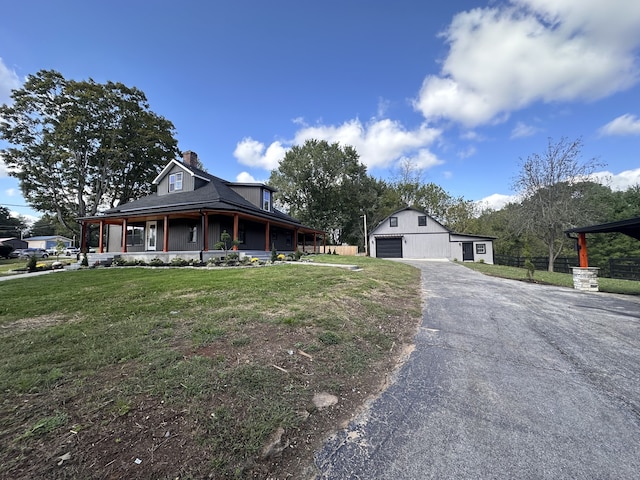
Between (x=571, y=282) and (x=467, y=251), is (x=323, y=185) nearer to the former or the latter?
(x=467, y=251)

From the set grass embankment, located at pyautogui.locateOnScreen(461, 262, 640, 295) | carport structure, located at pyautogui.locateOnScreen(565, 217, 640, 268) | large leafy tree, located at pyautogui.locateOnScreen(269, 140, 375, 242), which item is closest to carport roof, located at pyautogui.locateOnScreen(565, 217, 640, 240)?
carport structure, located at pyautogui.locateOnScreen(565, 217, 640, 268)

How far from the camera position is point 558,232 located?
20.4m

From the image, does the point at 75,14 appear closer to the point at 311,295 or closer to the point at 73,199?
the point at 311,295

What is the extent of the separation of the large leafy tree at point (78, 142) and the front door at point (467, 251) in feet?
109

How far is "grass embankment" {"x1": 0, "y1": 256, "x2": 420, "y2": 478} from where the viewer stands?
5.88 feet

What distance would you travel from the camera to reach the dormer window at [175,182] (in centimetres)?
1894

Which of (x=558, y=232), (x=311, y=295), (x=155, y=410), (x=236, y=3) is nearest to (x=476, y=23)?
(x=236, y=3)

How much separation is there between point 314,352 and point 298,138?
39093 millimetres

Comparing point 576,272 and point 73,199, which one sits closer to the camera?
point 576,272

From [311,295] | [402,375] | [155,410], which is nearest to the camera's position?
[155,410]

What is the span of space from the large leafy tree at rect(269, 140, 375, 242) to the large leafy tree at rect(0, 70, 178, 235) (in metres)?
15.8

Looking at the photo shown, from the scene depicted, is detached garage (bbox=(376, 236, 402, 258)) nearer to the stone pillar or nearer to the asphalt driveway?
the stone pillar

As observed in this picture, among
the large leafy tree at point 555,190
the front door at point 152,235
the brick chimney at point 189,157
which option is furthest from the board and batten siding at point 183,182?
the large leafy tree at point 555,190

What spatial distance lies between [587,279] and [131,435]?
13.5m
